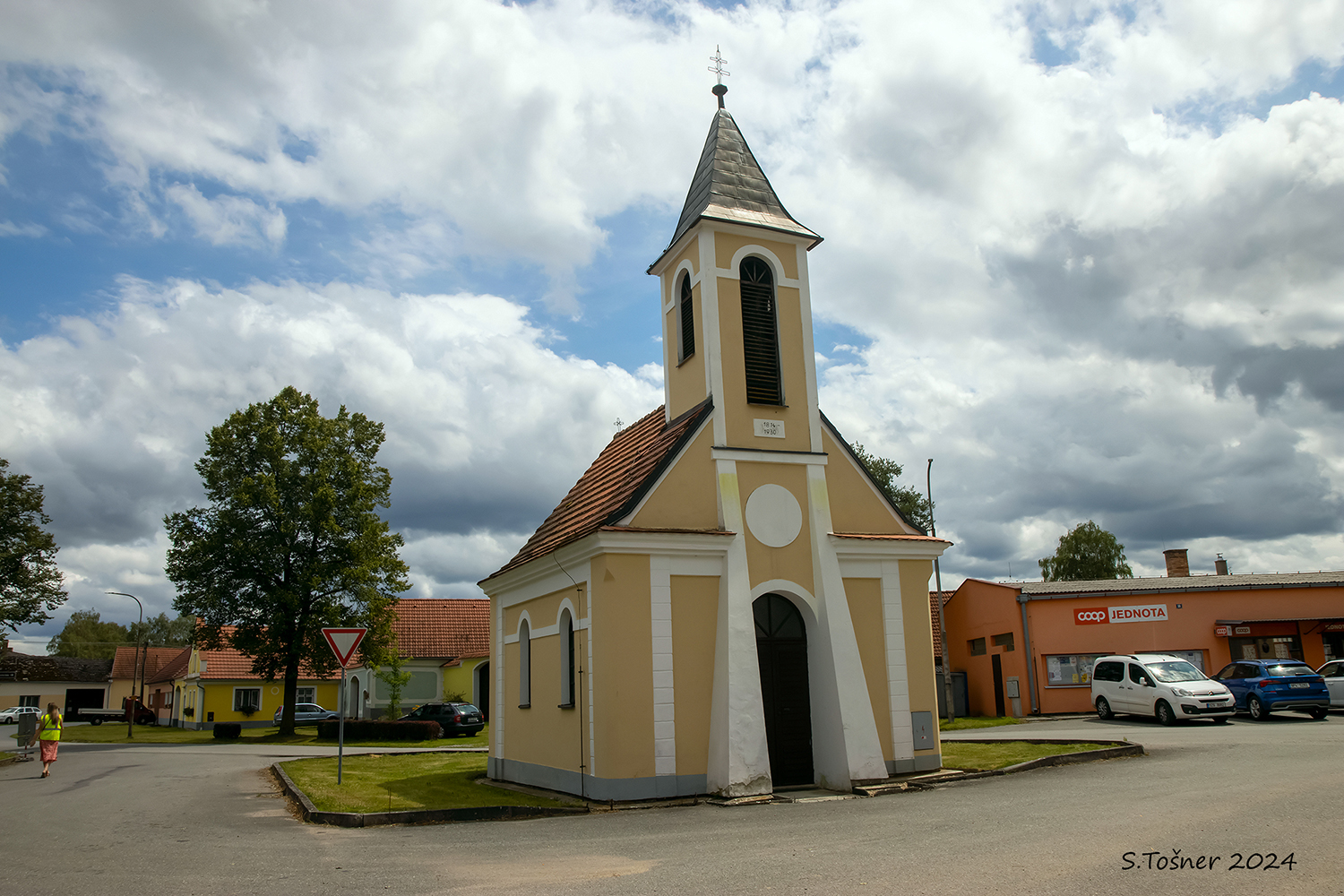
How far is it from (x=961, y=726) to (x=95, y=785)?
25.0 meters

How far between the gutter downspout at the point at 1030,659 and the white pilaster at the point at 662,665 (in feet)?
80.6

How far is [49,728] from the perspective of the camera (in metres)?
22.2

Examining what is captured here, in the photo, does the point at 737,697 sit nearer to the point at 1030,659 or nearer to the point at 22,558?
the point at 1030,659

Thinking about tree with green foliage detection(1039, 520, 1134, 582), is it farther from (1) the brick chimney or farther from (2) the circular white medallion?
(2) the circular white medallion

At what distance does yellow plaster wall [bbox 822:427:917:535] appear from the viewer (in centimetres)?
1706

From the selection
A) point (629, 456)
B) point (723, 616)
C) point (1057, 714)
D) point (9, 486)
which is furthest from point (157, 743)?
point (1057, 714)

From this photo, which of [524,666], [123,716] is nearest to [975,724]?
→ [524,666]

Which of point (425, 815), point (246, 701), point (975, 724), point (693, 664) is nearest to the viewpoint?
point (425, 815)

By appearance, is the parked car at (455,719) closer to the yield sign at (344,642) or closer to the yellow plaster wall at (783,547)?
the yield sign at (344,642)

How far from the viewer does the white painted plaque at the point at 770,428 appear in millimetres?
16797

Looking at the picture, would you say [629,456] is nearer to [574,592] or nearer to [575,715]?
[574,592]

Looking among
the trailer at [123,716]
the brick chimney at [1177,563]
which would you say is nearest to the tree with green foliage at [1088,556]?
the brick chimney at [1177,563]

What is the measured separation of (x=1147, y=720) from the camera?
27031 mm

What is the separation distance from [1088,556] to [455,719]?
4361 cm
